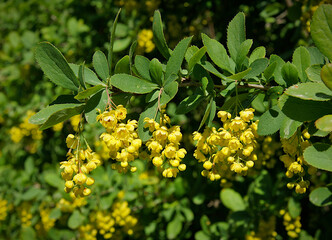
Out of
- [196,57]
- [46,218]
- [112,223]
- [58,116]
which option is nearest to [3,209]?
[46,218]

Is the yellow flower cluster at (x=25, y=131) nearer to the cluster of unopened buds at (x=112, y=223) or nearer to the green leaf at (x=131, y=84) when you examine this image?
the cluster of unopened buds at (x=112, y=223)

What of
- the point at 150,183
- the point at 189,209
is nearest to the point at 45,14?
the point at 150,183

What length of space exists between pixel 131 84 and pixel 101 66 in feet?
0.65

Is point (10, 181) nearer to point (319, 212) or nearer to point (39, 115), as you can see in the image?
point (39, 115)

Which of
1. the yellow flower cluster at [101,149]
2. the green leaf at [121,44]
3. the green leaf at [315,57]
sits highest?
the green leaf at [315,57]

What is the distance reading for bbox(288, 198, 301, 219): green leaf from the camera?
1.88 m

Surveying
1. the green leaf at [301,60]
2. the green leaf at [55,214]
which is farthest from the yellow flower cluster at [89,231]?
the green leaf at [301,60]

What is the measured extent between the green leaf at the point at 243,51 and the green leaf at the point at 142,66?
1.12 feet

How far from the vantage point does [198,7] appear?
2.68 meters

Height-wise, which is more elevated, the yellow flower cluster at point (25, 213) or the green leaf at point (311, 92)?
the green leaf at point (311, 92)

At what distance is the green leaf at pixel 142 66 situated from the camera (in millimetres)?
1144

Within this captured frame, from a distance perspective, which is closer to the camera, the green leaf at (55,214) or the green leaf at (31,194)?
the green leaf at (55,214)

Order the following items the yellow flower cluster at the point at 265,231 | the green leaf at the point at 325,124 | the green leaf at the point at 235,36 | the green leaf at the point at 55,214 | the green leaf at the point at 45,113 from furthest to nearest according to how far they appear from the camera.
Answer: the green leaf at the point at 55,214, the yellow flower cluster at the point at 265,231, the green leaf at the point at 235,36, the green leaf at the point at 45,113, the green leaf at the point at 325,124

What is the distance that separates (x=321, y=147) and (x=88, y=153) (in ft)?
2.71
